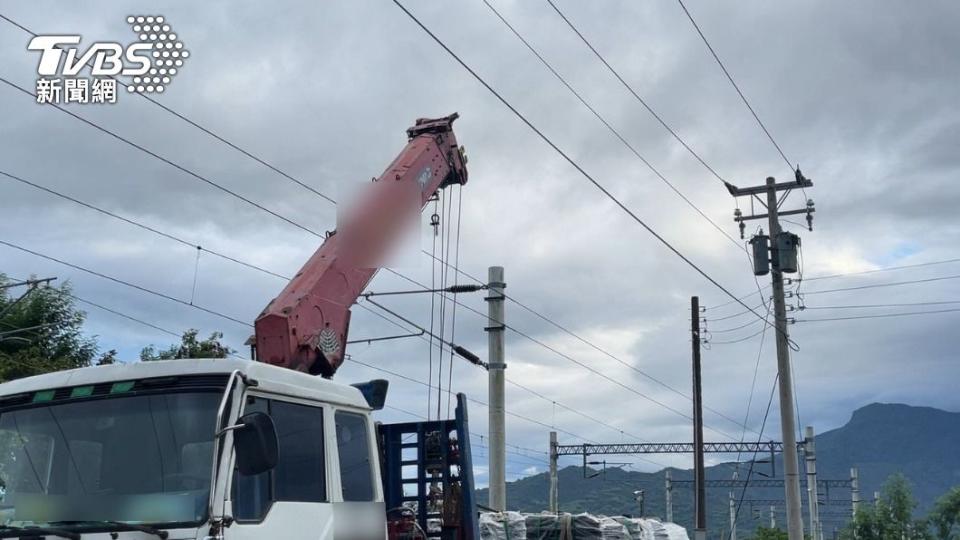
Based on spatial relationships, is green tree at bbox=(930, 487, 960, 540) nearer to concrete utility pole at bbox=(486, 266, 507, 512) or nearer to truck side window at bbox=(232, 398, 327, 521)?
concrete utility pole at bbox=(486, 266, 507, 512)

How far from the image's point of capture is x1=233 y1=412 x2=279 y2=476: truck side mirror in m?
5.83

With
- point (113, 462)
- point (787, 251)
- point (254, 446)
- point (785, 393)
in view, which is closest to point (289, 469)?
point (254, 446)

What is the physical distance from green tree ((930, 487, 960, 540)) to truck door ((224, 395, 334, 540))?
49630 millimetres

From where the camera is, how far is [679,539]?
49.2 ft

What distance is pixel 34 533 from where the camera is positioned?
576cm

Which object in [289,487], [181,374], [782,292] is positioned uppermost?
[782,292]

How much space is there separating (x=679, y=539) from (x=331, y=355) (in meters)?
7.50

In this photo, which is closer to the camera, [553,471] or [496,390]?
[496,390]

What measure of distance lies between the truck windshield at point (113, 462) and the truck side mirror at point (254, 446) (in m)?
0.19

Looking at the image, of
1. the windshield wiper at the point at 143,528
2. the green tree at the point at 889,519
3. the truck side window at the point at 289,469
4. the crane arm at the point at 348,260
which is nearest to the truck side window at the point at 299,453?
the truck side window at the point at 289,469

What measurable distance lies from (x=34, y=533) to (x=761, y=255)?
81.4 feet

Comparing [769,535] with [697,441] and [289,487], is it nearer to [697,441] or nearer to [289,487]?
[697,441]

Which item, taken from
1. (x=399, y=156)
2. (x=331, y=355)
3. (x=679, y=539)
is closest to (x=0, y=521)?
(x=331, y=355)

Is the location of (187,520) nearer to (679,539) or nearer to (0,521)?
(0,521)
